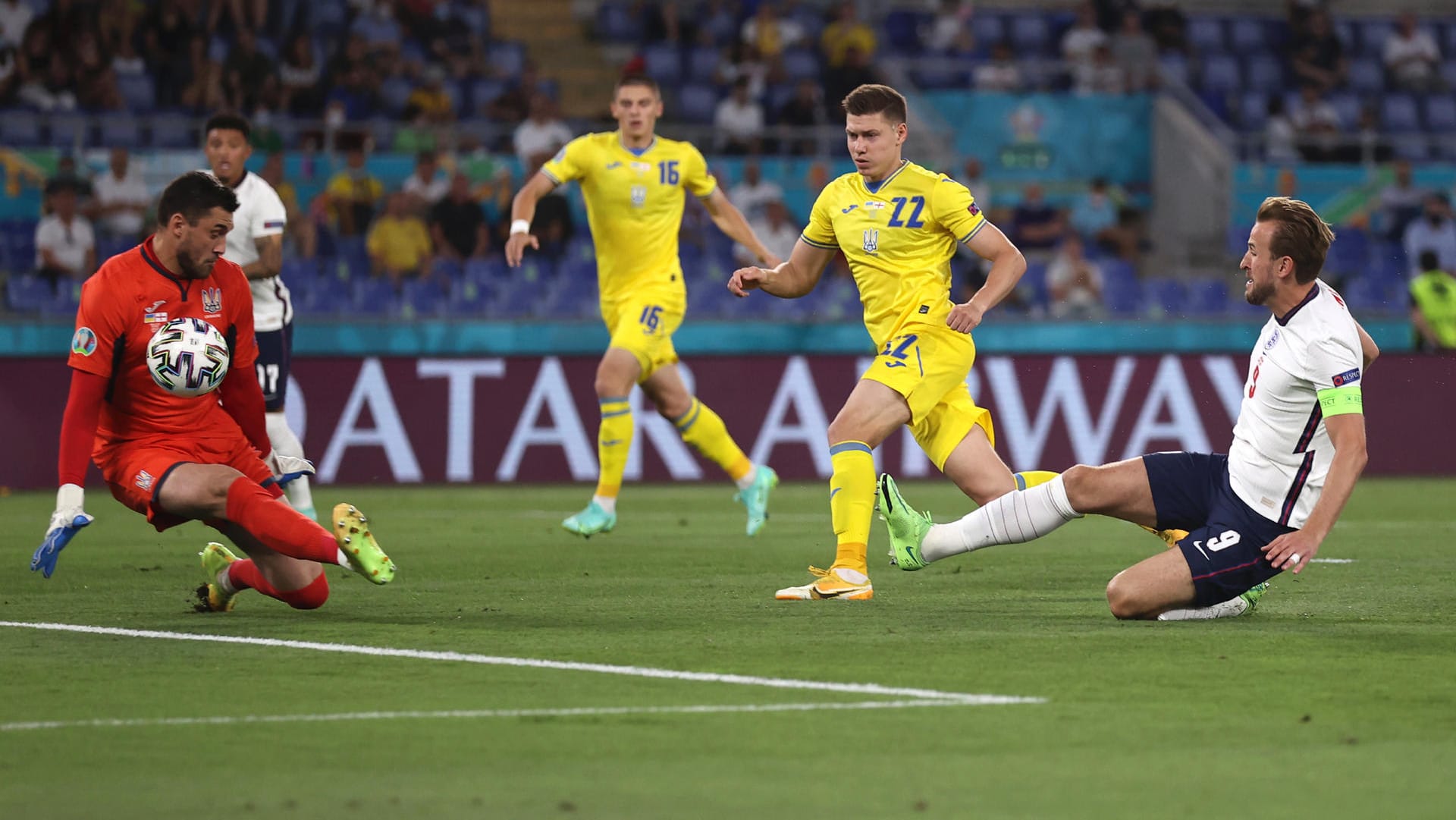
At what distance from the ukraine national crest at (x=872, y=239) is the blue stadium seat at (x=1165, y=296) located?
11530 millimetres

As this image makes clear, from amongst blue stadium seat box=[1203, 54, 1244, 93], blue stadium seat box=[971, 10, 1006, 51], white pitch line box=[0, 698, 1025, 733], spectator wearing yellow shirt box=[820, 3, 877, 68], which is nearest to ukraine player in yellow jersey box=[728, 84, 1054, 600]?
white pitch line box=[0, 698, 1025, 733]

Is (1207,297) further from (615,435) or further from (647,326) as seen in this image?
(615,435)

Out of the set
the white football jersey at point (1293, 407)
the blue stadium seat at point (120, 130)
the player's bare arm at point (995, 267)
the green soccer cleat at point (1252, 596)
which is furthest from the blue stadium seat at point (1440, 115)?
the white football jersey at point (1293, 407)

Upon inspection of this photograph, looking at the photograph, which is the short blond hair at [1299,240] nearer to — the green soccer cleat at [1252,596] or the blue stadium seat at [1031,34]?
the green soccer cleat at [1252,596]

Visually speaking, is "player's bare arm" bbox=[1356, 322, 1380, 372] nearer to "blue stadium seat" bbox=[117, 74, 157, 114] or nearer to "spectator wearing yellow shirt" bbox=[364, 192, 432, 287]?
"spectator wearing yellow shirt" bbox=[364, 192, 432, 287]

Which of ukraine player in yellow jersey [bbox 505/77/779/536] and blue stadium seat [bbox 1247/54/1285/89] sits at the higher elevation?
blue stadium seat [bbox 1247/54/1285/89]

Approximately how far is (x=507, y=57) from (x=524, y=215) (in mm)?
11193

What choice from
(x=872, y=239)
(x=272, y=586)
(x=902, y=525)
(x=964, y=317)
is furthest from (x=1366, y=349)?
(x=272, y=586)

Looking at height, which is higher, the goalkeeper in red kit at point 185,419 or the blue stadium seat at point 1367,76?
the blue stadium seat at point 1367,76

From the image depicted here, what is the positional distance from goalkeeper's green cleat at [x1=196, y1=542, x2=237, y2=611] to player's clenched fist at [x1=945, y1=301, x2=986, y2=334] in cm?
290

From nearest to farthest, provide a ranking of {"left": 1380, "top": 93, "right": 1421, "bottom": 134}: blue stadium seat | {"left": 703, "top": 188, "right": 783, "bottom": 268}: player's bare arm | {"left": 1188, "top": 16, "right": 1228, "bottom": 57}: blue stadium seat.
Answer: {"left": 703, "top": 188, "right": 783, "bottom": 268}: player's bare arm < {"left": 1380, "top": 93, "right": 1421, "bottom": 134}: blue stadium seat < {"left": 1188, "top": 16, "right": 1228, "bottom": 57}: blue stadium seat

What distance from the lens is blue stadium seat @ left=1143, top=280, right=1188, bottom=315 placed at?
19828mm

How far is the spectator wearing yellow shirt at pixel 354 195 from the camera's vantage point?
18.3 m

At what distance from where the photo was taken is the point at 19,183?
57.8ft
